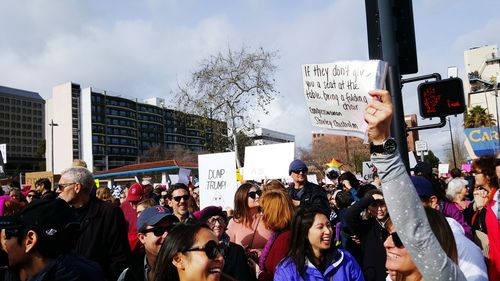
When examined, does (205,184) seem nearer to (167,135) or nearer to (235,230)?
(235,230)

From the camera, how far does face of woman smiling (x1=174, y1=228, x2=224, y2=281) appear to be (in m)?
Result: 2.46

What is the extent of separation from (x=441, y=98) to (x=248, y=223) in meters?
2.42

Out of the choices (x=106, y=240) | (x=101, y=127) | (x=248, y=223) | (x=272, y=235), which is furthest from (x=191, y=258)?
(x=101, y=127)

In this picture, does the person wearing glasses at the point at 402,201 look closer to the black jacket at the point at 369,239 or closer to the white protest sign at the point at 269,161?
the black jacket at the point at 369,239

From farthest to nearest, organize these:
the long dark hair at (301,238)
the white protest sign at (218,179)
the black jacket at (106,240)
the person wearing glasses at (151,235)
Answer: the white protest sign at (218,179) < the black jacket at (106,240) < the long dark hair at (301,238) < the person wearing glasses at (151,235)

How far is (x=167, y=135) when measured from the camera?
145875 millimetres

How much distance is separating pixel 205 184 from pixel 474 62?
104 metres

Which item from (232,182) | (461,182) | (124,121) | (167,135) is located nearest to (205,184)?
(232,182)

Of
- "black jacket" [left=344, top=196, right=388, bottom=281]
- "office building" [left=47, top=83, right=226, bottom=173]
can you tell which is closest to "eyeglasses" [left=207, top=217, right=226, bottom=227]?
"black jacket" [left=344, top=196, right=388, bottom=281]

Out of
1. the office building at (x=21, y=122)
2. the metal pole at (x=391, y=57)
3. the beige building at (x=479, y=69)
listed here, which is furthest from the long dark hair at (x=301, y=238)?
the office building at (x=21, y=122)

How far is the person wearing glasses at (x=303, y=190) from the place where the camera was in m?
6.68

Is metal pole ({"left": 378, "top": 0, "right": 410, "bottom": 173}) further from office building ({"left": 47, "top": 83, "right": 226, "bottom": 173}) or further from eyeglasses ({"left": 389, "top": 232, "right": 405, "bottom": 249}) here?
office building ({"left": 47, "top": 83, "right": 226, "bottom": 173})

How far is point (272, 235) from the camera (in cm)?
474

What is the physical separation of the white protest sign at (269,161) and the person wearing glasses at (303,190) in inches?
94.3
